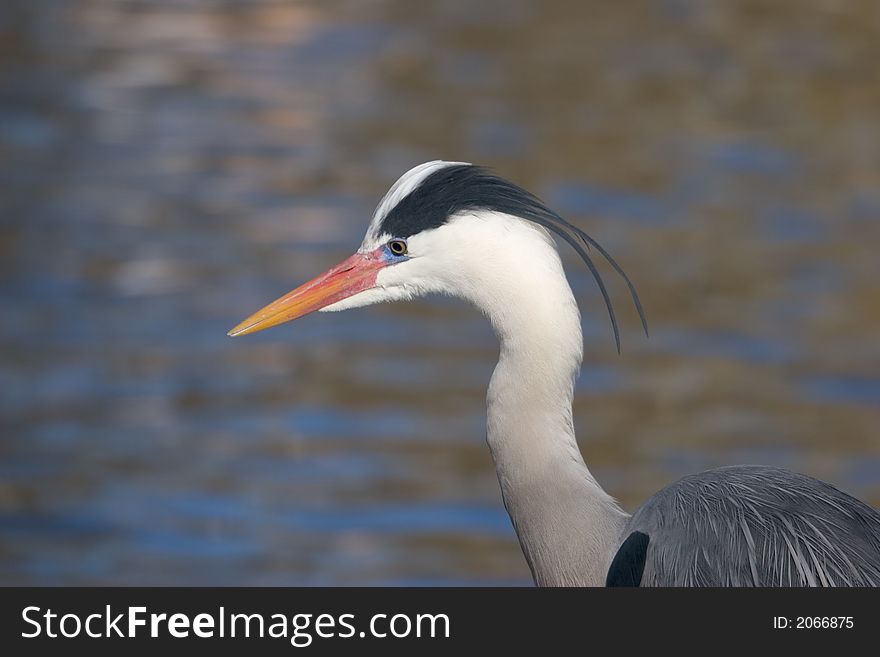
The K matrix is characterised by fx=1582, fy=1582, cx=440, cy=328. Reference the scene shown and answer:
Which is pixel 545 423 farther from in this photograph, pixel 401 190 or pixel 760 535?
pixel 401 190

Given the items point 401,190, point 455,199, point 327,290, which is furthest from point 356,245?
point 455,199

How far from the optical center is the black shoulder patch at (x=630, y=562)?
4750 millimetres

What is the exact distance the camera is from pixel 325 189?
14.0 m

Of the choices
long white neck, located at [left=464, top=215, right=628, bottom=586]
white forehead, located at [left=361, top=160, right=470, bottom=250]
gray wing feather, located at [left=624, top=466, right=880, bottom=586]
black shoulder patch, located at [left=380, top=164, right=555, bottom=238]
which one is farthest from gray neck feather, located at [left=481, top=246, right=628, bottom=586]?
white forehead, located at [left=361, top=160, right=470, bottom=250]

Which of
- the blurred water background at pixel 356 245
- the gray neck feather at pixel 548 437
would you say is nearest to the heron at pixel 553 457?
the gray neck feather at pixel 548 437

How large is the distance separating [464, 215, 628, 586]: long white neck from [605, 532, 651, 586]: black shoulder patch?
0.03 m

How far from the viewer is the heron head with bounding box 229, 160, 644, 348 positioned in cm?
489

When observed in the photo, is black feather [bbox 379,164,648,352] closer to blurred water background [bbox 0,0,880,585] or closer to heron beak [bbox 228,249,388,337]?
heron beak [bbox 228,249,388,337]

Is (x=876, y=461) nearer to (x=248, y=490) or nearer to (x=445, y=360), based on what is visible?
(x=445, y=360)

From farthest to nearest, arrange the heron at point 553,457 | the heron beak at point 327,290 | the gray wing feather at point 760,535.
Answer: the heron beak at point 327,290, the heron at point 553,457, the gray wing feather at point 760,535

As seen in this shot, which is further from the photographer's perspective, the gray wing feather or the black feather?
the black feather

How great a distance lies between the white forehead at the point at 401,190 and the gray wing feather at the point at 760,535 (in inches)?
49.6

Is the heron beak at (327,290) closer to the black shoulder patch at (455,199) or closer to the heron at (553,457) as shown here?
the heron at (553,457)
